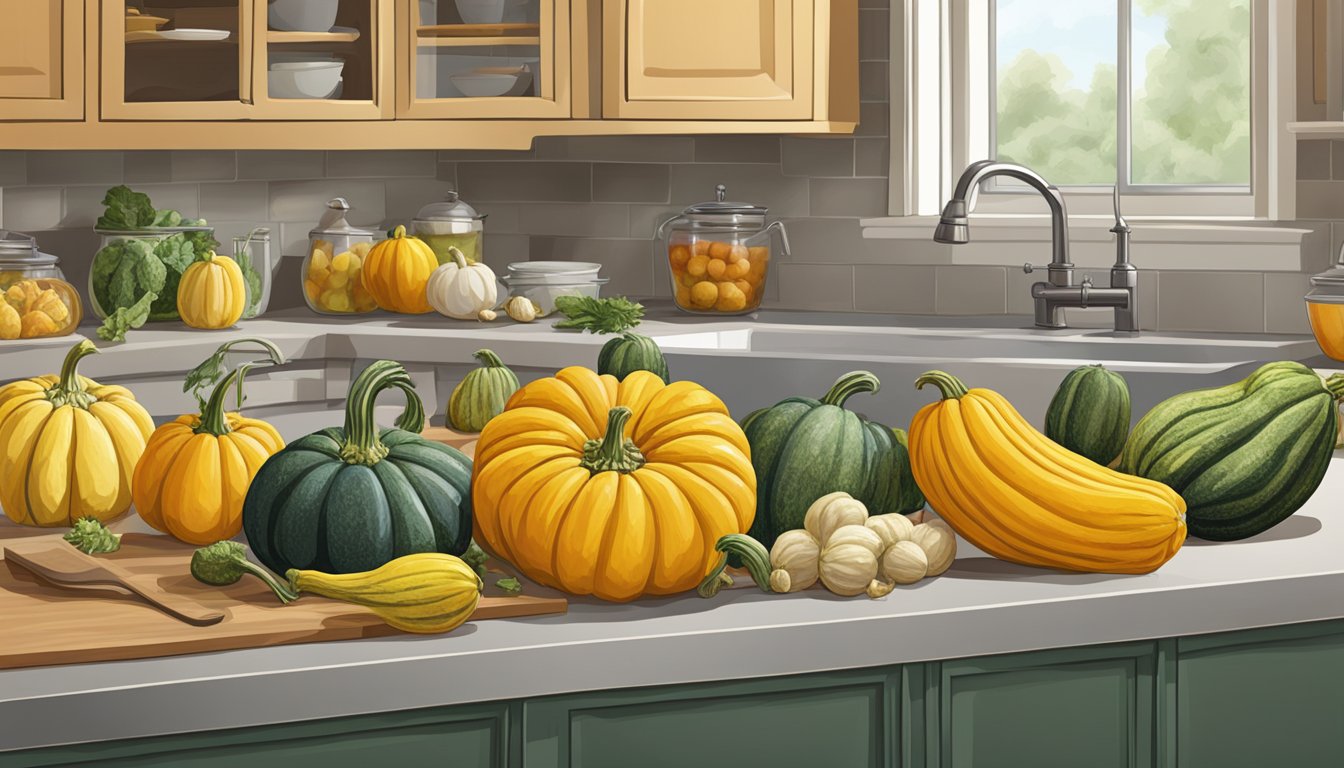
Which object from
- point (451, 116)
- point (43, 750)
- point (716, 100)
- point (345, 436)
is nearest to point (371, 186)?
point (451, 116)

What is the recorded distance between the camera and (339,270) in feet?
12.0

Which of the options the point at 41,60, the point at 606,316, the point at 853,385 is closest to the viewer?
the point at 853,385

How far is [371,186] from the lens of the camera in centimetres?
407

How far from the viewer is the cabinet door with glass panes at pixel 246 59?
11.0 feet

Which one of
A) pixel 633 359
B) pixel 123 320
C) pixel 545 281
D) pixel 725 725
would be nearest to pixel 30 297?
pixel 123 320

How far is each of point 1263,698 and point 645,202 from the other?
115 inches

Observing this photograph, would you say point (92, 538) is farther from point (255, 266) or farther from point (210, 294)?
point (255, 266)

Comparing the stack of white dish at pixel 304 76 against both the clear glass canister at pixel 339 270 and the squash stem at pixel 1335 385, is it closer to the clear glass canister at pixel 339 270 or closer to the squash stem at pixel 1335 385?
the clear glass canister at pixel 339 270

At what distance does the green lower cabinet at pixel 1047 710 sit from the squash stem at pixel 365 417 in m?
0.45

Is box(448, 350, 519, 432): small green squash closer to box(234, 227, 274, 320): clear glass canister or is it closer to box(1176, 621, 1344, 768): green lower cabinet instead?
box(1176, 621, 1344, 768): green lower cabinet

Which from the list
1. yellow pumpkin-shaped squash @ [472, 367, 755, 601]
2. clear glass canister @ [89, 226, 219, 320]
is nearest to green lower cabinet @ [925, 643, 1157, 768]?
yellow pumpkin-shaped squash @ [472, 367, 755, 601]

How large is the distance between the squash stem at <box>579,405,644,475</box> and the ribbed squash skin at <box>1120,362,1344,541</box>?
1.53 feet

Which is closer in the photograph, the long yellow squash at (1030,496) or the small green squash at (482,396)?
the long yellow squash at (1030,496)

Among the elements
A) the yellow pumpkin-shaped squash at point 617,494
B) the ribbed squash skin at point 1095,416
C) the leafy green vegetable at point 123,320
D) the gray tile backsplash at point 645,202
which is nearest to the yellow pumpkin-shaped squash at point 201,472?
the yellow pumpkin-shaped squash at point 617,494
